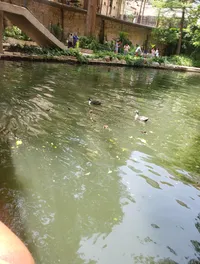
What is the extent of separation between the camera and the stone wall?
25.7m

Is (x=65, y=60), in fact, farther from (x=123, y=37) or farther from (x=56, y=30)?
(x=123, y=37)

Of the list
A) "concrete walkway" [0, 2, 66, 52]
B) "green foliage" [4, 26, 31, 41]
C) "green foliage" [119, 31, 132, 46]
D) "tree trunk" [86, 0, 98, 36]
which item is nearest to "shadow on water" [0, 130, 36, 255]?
"concrete walkway" [0, 2, 66, 52]

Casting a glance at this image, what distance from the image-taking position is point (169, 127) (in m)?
9.12

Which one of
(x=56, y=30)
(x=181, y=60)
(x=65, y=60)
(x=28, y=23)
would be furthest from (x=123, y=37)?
(x=28, y=23)

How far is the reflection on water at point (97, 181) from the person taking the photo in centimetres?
387

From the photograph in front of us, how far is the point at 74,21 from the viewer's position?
2908 centimetres

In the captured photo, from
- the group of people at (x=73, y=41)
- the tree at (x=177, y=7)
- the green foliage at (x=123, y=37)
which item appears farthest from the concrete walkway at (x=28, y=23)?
the tree at (x=177, y=7)

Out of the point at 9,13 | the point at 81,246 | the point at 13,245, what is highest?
the point at 9,13

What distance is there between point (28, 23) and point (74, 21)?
1174cm

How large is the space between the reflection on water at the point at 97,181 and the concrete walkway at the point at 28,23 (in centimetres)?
860

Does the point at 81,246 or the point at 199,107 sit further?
the point at 199,107

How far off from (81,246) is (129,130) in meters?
4.91

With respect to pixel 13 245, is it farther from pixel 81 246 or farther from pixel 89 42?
pixel 89 42

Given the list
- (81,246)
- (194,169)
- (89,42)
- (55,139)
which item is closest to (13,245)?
(81,246)
